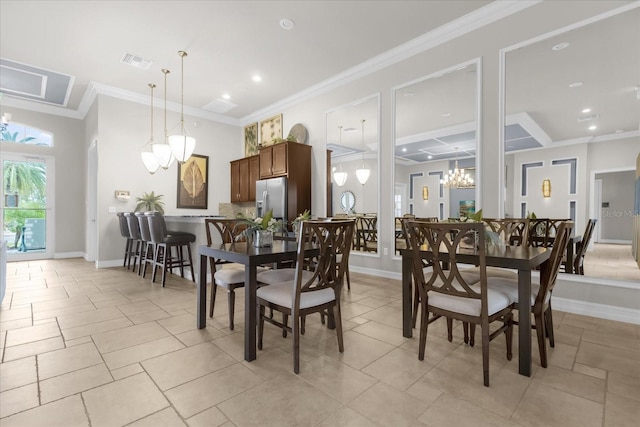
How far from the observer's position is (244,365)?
6.28 feet

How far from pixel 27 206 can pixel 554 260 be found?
8.61 meters

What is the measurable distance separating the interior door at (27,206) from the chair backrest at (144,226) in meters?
3.72

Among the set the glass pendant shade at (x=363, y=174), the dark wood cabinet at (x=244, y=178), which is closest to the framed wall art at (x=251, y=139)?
the dark wood cabinet at (x=244, y=178)

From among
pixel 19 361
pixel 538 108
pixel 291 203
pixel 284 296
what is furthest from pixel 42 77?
pixel 538 108

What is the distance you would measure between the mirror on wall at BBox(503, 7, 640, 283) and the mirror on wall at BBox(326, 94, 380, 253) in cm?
179

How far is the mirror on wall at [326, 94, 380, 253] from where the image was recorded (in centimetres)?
459

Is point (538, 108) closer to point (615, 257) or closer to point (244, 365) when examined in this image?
point (615, 257)

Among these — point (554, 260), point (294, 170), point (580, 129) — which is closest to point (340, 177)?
point (294, 170)

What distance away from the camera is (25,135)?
20.3 feet

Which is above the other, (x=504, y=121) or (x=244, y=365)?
(x=504, y=121)

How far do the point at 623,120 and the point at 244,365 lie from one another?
150 inches

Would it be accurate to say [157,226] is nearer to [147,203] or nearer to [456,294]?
[147,203]

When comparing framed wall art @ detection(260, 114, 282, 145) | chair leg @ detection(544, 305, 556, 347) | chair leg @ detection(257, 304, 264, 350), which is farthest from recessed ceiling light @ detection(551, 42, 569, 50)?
framed wall art @ detection(260, 114, 282, 145)

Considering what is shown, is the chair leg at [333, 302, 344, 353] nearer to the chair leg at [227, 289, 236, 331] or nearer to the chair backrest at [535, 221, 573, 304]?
the chair leg at [227, 289, 236, 331]
